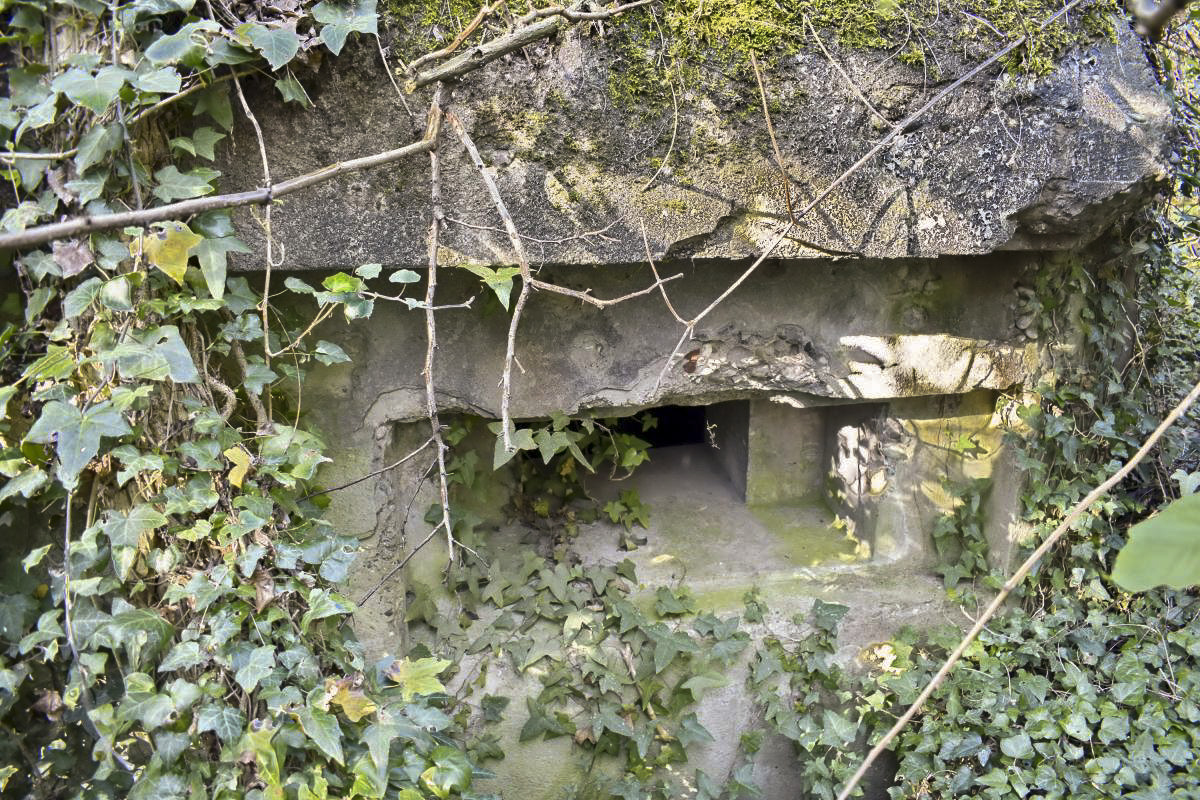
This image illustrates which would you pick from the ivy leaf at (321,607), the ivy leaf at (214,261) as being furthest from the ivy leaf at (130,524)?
the ivy leaf at (214,261)

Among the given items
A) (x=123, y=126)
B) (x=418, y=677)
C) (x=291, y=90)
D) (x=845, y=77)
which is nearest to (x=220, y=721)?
(x=418, y=677)

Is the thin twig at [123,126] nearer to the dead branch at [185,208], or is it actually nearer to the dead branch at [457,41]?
the dead branch at [185,208]

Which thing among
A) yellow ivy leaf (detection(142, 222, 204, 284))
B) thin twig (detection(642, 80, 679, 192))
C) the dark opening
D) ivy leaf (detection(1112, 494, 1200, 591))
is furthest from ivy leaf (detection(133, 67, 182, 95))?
the dark opening

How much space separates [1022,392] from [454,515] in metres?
1.79

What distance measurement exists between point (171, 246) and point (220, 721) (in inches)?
35.9

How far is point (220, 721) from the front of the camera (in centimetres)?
153

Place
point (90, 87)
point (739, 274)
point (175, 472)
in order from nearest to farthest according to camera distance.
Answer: point (90, 87) < point (175, 472) < point (739, 274)

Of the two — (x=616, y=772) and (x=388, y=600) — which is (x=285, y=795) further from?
(x=616, y=772)

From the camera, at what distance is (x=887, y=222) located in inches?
77.7

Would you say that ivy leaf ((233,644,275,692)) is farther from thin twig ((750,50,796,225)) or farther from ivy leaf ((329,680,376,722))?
thin twig ((750,50,796,225))

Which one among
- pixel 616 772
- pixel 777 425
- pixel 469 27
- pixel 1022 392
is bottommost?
pixel 616 772

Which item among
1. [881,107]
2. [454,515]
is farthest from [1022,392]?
[454,515]

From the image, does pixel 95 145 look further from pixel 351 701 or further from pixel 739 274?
pixel 739 274

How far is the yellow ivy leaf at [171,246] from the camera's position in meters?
Result: 1.53
